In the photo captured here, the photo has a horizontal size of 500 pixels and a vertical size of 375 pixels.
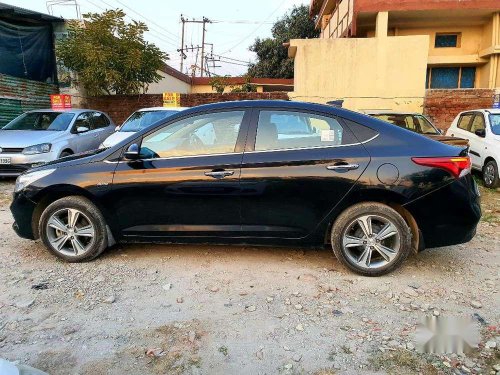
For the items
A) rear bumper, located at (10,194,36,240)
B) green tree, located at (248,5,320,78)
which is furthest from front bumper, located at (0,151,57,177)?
green tree, located at (248,5,320,78)

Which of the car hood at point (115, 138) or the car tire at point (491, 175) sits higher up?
the car hood at point (115, 138)

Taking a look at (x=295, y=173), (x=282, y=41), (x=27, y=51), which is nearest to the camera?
(x=295, y=173)

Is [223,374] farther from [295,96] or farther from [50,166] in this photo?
[295,96]

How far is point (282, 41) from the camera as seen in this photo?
105 ft

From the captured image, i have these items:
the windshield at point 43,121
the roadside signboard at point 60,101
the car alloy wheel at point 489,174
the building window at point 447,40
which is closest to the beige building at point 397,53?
the building window at point 447,40

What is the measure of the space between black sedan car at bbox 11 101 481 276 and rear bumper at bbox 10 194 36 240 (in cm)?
2

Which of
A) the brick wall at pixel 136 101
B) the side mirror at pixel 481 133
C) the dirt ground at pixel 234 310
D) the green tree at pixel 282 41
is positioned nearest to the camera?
the dirt ground at pixel 234 310

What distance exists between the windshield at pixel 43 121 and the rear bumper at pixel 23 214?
515 centimetres

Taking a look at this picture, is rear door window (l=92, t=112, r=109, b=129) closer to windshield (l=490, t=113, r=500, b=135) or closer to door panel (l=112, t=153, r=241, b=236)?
door panel (l=112, t=153, r=241, b=236)

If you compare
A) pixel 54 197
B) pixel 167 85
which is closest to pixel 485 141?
pixel 54 197

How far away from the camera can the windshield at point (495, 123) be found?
820cm

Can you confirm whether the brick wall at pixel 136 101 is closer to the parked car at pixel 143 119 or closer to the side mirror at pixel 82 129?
the parked car at pixel 143 119

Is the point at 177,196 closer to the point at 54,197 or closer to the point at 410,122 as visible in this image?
the point at 54,197

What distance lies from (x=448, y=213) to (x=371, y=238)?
69 cm
